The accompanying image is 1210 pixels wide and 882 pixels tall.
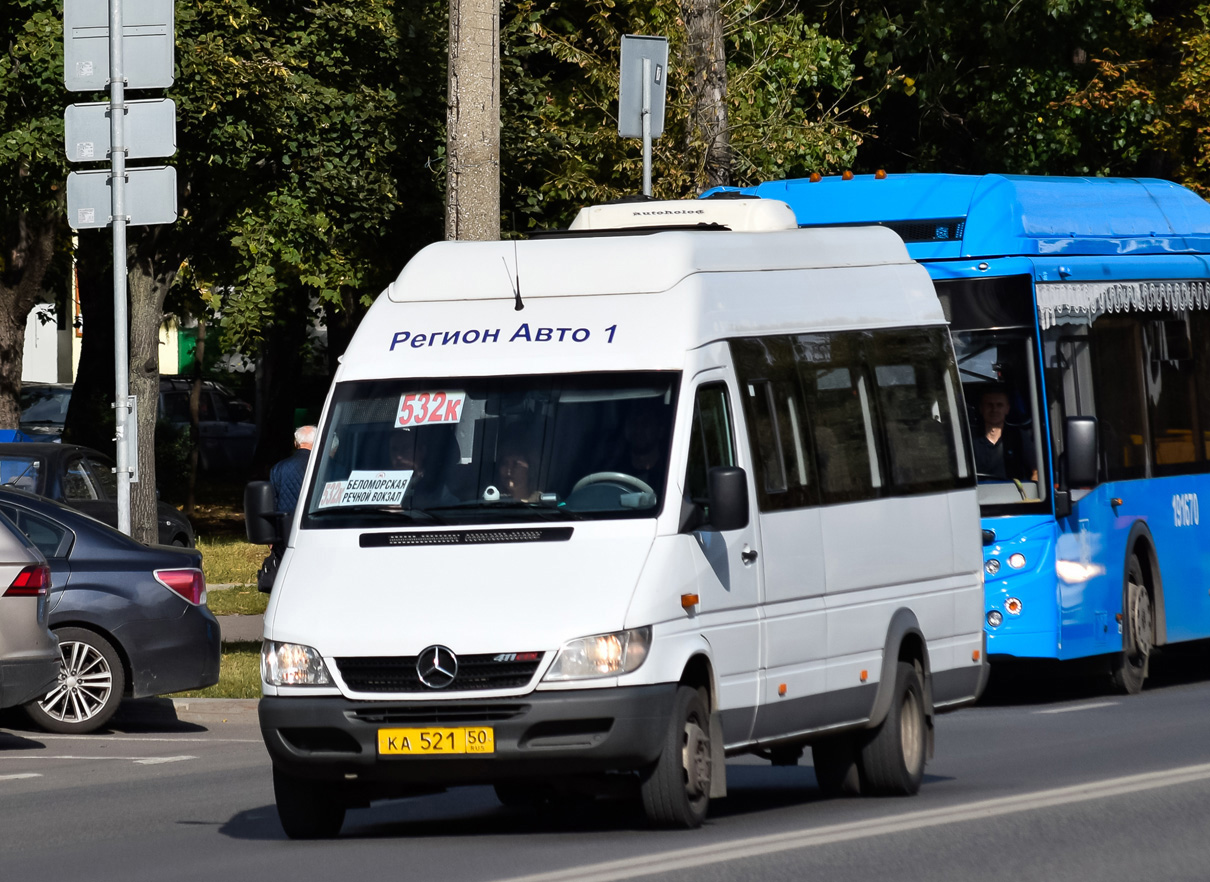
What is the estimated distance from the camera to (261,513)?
9953mm

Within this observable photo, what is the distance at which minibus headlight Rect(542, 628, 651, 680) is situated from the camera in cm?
862

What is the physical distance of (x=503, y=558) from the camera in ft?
29.2

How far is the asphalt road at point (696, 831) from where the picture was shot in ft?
27.9

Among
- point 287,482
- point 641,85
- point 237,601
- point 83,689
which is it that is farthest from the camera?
point 237,601

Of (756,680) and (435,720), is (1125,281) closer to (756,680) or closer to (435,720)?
(756,680)

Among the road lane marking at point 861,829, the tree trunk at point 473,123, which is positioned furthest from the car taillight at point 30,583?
the road lane marking at point 861,829

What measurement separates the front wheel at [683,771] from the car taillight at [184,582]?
6.03m

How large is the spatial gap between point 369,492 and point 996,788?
3480 millimetres

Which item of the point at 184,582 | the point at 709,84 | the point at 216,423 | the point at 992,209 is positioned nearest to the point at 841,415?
the point at 992,209

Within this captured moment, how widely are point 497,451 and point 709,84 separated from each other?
12.0m

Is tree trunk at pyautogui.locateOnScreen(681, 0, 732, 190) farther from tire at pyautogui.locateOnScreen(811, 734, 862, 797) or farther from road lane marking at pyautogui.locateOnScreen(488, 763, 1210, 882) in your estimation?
tire at pyautogui.locateOnScreen(811, 734, 862, 797)

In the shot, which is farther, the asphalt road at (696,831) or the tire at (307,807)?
the tire at (307,807)

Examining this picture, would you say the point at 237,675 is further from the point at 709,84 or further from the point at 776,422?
the point at 776,422

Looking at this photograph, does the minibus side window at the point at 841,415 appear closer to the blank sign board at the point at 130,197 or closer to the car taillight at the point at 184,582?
the car taillight at the point at 184,582
